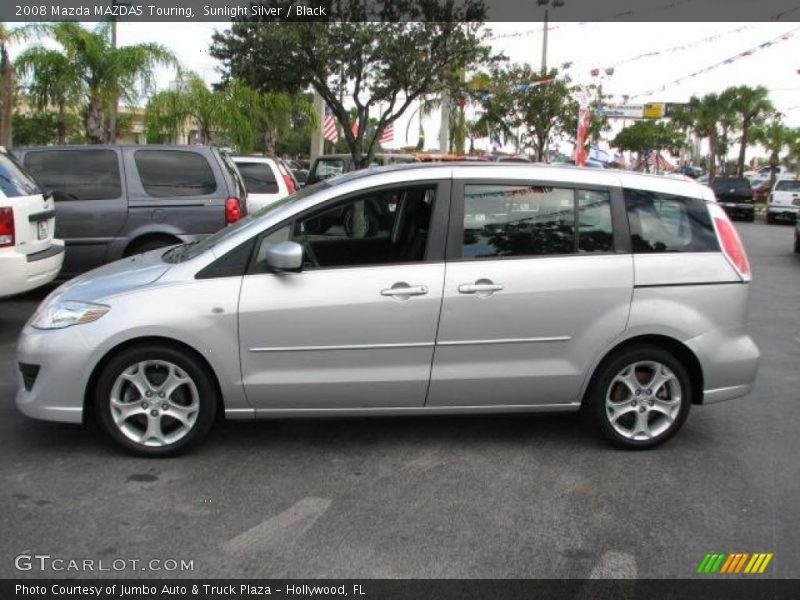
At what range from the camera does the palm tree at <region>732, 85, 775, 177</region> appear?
42.3 metres

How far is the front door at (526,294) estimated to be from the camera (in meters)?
4.43

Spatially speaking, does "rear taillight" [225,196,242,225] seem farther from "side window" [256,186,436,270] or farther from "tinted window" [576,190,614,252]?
"tinted window" [576,190,614,252]

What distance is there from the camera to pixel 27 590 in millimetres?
3098

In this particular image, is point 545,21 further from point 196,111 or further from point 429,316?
point 429,316

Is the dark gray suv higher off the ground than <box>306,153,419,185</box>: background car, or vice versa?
<box>306,153,419,185</box>: background car

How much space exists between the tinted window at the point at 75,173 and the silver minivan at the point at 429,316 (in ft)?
13.6

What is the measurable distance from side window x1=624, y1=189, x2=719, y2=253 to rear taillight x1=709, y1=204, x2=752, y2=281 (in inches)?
1.7

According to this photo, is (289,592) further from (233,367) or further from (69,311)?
(69,311)

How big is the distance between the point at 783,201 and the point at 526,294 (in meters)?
25.6

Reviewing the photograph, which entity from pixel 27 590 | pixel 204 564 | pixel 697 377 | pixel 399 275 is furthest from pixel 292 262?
pixel 697 377

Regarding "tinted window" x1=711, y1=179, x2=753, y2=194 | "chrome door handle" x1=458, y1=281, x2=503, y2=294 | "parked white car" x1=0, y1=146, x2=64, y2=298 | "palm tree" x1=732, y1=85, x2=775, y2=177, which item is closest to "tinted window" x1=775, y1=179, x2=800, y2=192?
"tinted window" x1=711, y1=179, x2=753, y2=194

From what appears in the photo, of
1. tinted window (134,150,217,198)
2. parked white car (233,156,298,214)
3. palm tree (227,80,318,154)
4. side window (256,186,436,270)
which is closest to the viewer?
side window (256,186,436,270)

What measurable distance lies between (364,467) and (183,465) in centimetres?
100

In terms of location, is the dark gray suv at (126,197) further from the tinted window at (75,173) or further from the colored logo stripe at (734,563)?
the colored logo stripe at (734,563)
